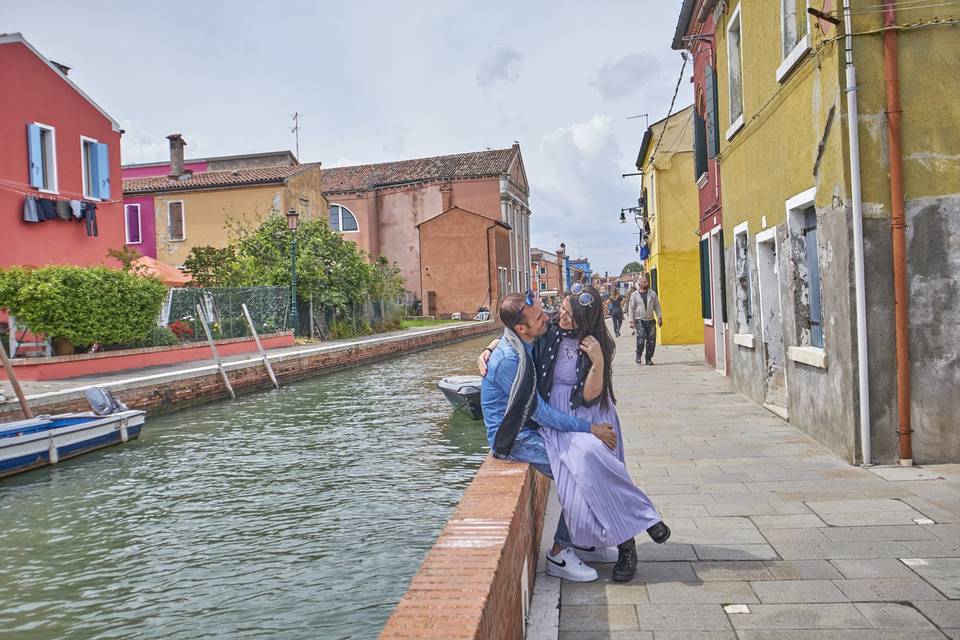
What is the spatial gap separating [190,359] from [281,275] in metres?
8.27

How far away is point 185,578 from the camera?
6.00m

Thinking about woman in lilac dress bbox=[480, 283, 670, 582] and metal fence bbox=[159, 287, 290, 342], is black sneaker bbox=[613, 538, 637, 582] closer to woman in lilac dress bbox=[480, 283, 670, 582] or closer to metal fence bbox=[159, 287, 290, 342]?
woman in lilac dress bbox=[480, 283, 670, 582]

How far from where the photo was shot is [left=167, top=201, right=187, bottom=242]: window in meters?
37.3

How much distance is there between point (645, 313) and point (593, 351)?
11918 millimetres

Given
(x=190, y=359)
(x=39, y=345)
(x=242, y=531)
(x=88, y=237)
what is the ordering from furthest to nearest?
1. (x=88, y=237)
2. (x=190, y=359)
3. (x=39, y=345)
4. (x=242, y=531)

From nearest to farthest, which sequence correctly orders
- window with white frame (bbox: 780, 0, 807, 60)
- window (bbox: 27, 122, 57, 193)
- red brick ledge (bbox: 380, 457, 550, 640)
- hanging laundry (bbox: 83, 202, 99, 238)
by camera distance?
red brick ledge (bbox: 380, 457, 550, 640) < window with white frame (bbox: 780, 0, 807, 60) < window (bbox: 27, 122, 57, 193) < hanging laundry (bbox: 83, 202, 99, 238)

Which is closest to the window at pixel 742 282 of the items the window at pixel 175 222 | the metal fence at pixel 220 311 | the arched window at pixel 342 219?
the metal fence at pixel 220 311

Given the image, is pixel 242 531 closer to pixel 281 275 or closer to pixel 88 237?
pixel 88 237

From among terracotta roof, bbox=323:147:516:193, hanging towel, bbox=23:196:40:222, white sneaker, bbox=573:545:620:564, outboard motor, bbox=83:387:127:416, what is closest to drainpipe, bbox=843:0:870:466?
white sneaker, bbox=573:545:620:564

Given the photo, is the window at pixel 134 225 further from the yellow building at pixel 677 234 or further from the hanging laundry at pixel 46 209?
the yellow building at pixel 677 234

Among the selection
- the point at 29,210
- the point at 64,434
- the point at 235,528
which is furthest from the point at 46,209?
the point at 235,528

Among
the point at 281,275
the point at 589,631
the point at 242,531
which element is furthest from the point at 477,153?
the point at 589,631

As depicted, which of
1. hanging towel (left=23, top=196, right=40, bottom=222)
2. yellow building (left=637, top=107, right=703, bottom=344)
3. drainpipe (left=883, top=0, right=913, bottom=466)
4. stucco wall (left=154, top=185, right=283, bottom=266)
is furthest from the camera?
stucco wall (left=154, top=185, right=283, bottom=266)

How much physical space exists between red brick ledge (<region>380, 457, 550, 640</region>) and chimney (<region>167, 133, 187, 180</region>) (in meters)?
38.1
